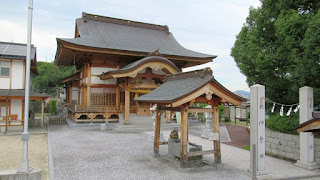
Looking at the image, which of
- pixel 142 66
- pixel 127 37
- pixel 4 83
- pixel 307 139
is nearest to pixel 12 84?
pixel 4 83

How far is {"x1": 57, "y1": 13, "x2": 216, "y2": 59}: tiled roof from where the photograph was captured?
2073 centimetres

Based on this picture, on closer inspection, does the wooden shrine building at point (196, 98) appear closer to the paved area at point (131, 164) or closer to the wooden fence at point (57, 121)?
the paved area at point (131, 164)

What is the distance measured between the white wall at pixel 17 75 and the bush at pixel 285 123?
52.7ft

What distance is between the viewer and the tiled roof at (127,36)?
68.0 feet

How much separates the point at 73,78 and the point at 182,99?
19.5 meters

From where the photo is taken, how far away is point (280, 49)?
9.29 metres

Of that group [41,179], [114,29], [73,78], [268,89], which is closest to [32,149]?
[41,179]

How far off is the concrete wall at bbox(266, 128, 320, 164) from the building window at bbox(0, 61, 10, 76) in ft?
54.8

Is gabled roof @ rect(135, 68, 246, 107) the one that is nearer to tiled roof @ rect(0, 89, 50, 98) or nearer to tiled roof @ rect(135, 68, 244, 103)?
tiled roof @ rect(135, 68, 244, 103)

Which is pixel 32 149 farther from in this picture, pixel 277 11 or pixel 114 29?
pixel 114 29

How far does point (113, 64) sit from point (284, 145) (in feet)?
49.5

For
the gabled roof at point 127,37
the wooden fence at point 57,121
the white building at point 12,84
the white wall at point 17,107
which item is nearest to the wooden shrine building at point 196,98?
the white building at point 12,84

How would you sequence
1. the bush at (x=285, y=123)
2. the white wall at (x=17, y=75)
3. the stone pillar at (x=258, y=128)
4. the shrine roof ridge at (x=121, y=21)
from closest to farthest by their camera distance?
the stone pillar at (x=258, y=128) < the bush at (x=285, y=123) < the white wall at (x=17, y=75) < the shrine roof ridge at (x=121, y=21)

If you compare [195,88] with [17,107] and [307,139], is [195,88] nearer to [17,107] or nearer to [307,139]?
[307,139]
